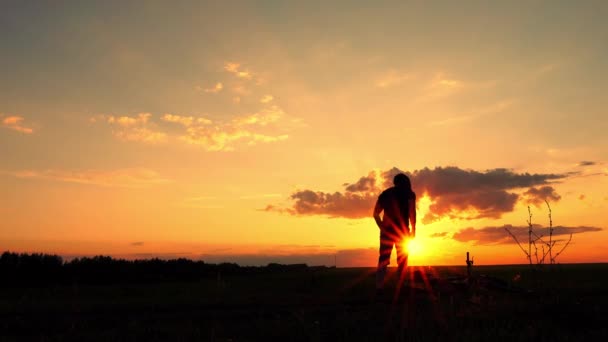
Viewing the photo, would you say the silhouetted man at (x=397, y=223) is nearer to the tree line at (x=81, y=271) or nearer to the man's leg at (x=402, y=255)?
the man's leg at (x=402, y=255)

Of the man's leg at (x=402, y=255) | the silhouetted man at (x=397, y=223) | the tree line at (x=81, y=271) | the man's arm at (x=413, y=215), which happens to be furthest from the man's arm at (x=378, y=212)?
the tree line at (x=81, y=271)

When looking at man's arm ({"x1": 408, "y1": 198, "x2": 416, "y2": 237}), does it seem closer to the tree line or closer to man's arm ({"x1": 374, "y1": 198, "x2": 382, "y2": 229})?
man's arm ({"x1": 374, "y1": 198, "x2": 382, "y2": 229})

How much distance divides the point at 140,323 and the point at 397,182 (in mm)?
6532

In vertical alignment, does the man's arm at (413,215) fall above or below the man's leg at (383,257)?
above

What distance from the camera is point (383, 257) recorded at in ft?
42.6

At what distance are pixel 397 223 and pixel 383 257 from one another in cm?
88

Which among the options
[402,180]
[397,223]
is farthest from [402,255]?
[402,180]

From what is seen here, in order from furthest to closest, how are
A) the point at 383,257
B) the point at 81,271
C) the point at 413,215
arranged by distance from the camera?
the point at 81,271 → the point at 383,257 → the point at 413,215

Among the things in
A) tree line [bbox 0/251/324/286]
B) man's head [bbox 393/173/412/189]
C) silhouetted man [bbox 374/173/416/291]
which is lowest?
tree line [bbox 0/251/324/286]

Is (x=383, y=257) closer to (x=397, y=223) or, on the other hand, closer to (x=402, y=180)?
(x=397, y=223)

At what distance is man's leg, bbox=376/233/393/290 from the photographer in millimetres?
12906

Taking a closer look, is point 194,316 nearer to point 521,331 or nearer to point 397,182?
point 397,182

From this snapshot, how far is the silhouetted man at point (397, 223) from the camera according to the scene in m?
12.9

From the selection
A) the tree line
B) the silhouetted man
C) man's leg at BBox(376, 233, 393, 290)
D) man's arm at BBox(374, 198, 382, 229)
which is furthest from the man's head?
the tree line
